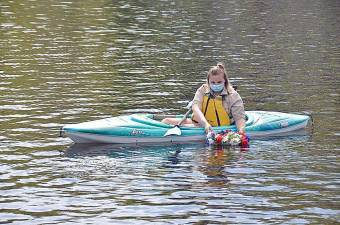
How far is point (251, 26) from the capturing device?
51.6 m

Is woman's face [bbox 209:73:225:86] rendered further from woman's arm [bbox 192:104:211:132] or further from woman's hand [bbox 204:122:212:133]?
woman's hand [bbox 204:122:212:133]

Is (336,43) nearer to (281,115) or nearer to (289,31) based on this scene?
(289,31)

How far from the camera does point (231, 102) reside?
21031mm

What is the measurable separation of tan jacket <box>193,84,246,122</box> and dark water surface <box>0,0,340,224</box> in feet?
2.68

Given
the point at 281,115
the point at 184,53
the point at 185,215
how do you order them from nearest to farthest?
the point at 185,215, the point at 281,115, the point at 184,53

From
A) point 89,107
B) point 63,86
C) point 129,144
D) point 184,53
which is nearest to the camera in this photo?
point 129,144

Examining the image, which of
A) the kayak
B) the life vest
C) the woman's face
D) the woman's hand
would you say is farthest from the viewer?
the life vest

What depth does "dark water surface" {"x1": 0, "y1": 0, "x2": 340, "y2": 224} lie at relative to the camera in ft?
51.7

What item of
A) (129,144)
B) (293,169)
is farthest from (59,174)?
(293,169)

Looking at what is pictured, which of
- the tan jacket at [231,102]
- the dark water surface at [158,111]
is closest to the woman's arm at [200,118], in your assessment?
the tan jacket at [231,102]

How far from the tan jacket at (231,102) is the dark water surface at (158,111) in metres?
0.82

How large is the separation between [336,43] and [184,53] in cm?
868

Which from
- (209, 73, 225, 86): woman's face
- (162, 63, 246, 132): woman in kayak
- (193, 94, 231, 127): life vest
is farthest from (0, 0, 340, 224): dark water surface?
(209, 73, 225, 86): woman's face

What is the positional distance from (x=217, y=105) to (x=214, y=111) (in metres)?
0.16
